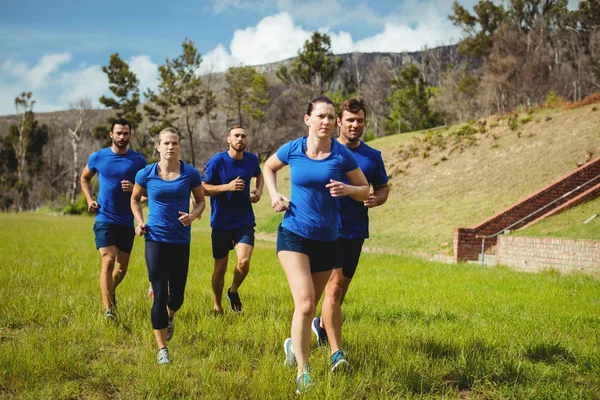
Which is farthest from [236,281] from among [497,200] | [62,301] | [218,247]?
[497,200]

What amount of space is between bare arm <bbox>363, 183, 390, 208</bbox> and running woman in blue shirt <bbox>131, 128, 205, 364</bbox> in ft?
6.09

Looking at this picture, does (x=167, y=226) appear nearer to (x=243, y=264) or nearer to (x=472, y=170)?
(x=243, y=264)


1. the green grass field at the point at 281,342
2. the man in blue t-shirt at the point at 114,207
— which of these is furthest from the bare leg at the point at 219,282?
the man in blue t-shirt at the point at 114,207

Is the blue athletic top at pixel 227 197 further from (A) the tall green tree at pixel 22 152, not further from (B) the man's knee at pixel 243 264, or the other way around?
(A) the tall green tree at pixel 22 152

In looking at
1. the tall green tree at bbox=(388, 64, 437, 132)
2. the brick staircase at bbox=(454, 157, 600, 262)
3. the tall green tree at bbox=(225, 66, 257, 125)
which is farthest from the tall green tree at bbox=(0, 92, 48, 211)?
the brick staircase at bbox=(454, 157, 600, 262)

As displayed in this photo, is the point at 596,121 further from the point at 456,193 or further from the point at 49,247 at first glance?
the point at 49,247

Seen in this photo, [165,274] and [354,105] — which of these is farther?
[354,105]

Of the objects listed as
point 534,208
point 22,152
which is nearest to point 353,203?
point 534,208

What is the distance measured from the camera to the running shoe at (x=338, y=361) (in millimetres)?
4973

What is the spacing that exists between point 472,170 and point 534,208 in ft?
28.9

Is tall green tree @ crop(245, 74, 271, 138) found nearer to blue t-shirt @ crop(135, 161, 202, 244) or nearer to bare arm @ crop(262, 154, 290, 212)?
blue t-shirt @ crop(135, 161, 202, 244)

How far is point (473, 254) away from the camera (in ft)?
55.4

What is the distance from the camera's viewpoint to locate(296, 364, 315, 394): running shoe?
4367mm

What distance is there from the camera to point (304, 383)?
4.42m
